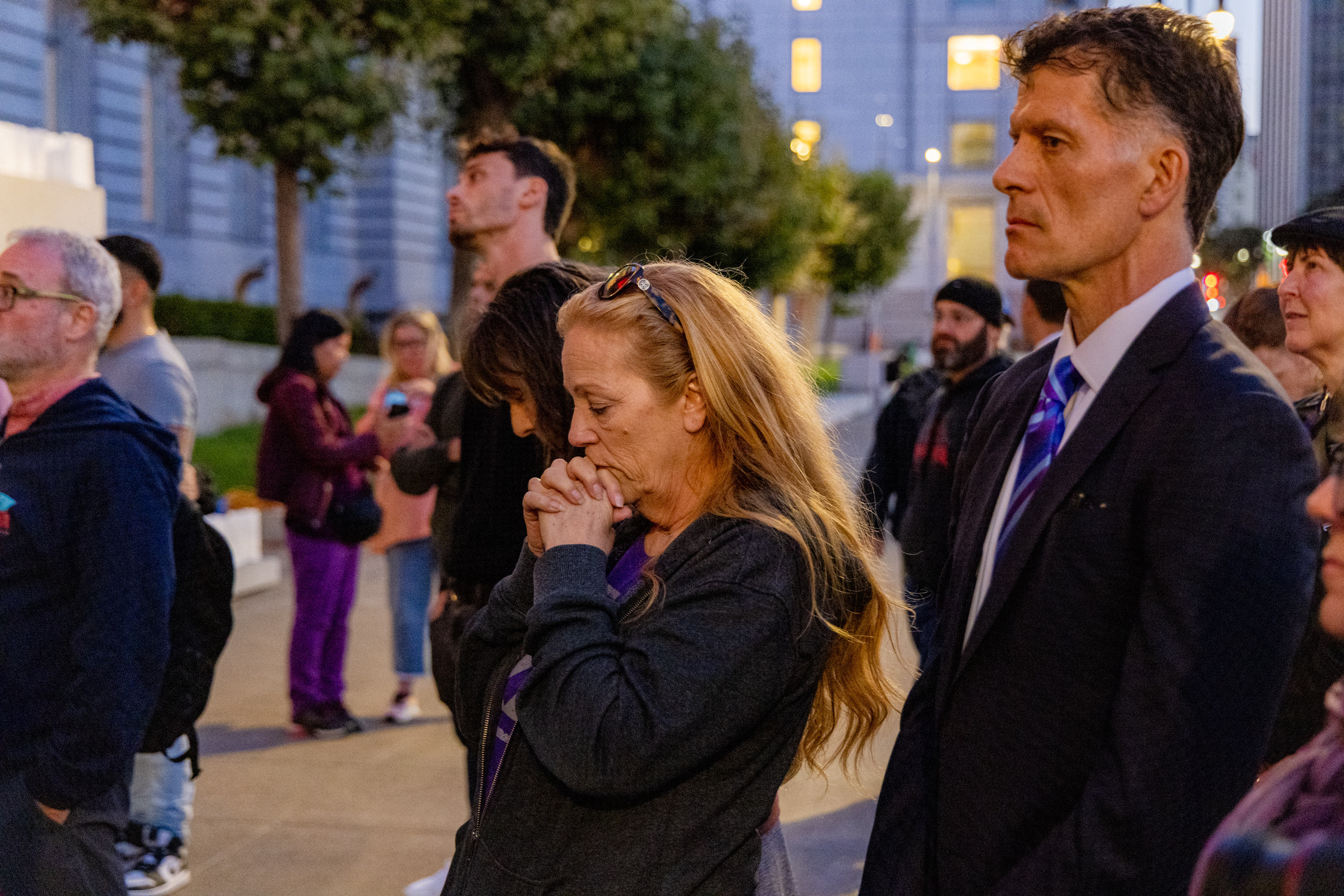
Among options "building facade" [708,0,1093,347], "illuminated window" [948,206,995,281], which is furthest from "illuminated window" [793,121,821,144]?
"illuminated window" [948,206,995,281]

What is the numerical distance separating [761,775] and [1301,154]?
10312 cm

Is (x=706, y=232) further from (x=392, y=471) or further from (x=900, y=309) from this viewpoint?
(x=900, y=309)

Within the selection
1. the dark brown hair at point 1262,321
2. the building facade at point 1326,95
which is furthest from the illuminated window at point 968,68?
the dark brown hair at point 1262,321

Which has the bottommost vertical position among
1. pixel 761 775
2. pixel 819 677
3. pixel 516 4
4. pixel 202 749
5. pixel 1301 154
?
pixel 202 749

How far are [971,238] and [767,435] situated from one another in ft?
220

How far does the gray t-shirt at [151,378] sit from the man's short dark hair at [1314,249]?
3.74 meters

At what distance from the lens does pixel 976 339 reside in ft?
18.8

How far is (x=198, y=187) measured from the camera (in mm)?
24172

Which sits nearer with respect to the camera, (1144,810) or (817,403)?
(1144,810)

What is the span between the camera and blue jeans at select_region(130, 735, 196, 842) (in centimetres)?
449

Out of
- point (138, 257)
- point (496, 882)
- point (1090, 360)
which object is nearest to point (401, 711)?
point (138, 257)

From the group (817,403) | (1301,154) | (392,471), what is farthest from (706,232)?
(1301,154)

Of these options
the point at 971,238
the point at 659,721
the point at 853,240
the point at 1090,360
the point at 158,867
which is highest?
the point at 971,238

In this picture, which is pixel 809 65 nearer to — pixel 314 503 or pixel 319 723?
pixel 314 503
